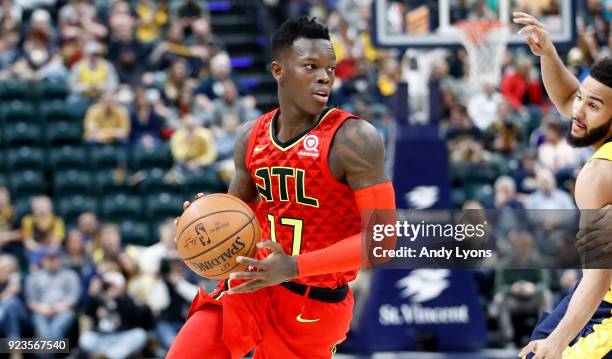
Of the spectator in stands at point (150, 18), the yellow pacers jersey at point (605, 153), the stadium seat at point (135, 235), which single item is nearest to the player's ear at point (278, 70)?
the yellow pacers jersey at point (605, 153)

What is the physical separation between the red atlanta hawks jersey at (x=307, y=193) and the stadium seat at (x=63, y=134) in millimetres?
8252

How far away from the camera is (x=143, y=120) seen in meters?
13.1

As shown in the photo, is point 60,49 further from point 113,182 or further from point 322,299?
point 322,299

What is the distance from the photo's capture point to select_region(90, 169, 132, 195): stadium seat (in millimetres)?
12477

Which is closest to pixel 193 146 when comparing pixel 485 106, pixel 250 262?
→ pixel 485 106

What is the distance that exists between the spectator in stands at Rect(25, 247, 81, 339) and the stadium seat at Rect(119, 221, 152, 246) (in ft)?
4.06

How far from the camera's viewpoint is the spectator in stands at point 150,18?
15.0 metres

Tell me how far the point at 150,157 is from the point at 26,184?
1.45 meters

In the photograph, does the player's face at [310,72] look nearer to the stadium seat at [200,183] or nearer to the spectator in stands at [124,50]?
the stadium seat at [200,183]

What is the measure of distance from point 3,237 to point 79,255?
0.99m

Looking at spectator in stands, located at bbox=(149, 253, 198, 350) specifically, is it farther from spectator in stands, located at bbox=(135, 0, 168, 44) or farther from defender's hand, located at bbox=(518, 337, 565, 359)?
defender's hand, located at bbox=(518, 337, 565, 359)

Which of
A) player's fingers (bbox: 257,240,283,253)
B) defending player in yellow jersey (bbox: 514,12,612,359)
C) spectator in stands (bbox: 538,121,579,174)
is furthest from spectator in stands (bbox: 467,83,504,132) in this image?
player's fingers (bbox: 257,240,283,253)

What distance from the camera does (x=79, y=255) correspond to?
11.0 metres

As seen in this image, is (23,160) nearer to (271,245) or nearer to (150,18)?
(150,18)
